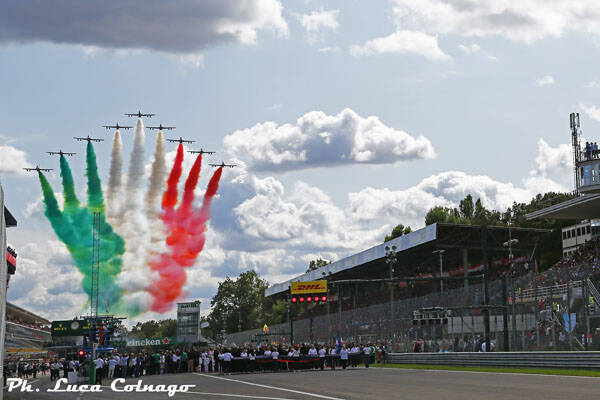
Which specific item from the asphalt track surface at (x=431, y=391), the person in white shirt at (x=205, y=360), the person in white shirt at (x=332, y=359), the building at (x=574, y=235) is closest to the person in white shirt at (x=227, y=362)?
the person in white shirt at (x=205, y=360)

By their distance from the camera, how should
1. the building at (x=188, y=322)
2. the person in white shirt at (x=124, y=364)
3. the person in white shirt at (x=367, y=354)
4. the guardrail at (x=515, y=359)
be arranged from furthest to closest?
the building at (x=188, y=322), the person in white shirt at (x=367, y=354), the person in white shirt at (x=124, y=364), the guardrail at (x=515, y=359)

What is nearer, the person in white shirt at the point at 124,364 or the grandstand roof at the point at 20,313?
the person in white shirt at the point at 124,364

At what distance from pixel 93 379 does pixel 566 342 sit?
1860cm

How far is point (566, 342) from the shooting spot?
31109mm

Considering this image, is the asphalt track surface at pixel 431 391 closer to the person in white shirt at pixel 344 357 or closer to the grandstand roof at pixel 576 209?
the person in white shirt at pixel 344 357

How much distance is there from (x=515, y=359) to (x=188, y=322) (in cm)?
5800

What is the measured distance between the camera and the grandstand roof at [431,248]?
2808 inches

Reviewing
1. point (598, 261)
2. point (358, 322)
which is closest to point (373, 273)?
point (358, 322)

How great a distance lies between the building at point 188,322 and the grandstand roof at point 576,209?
39.6 metres

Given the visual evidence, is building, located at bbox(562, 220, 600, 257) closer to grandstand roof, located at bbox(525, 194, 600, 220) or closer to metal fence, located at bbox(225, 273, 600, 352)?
grandstand roof, located at bbox(525, 194, 600, 220)

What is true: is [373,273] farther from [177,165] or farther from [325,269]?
[177,165]

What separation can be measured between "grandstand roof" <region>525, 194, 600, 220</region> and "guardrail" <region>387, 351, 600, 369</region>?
18.4 m

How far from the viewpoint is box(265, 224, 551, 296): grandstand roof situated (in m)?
71.3

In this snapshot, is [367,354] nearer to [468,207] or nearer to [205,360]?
[205,360]
